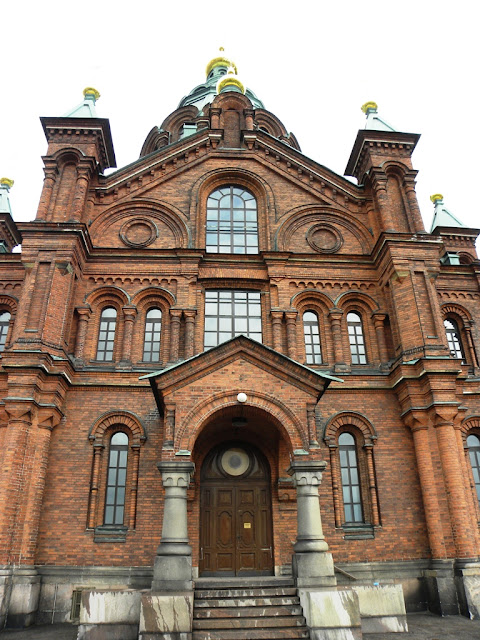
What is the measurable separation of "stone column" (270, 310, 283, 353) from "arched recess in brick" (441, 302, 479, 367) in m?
6.07

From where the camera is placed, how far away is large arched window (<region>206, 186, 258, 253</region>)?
18.4 metres

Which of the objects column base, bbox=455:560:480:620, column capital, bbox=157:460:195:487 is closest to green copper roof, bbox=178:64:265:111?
column capital, bbox=157:460:195:487

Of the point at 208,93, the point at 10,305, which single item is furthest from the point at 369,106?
the point at 10,305

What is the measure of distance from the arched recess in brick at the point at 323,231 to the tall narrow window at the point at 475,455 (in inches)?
272

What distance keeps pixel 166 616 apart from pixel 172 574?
0.79 metres

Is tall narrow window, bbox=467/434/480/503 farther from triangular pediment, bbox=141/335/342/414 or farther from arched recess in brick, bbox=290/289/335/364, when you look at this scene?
triangular pediment, bbox=141/335/342/414

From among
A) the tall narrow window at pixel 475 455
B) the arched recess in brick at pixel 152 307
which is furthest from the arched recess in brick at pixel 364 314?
the arched recess in brick at pixel 152 307

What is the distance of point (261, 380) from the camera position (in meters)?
12.5

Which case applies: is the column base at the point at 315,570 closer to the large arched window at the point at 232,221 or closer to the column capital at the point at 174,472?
the column capital at the point at 174,472

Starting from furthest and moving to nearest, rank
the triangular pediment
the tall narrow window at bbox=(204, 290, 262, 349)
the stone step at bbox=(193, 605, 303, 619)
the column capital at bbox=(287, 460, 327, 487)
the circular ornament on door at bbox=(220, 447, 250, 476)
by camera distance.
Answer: the tall narrow window at bbox=(204, 290, 262, 349)
the circular ornament on door at bbox=(220, 447, 250, 476)
the triangular pediment
the column capital at bbox=(287, 460, 327, 487)
the stone step at bbox=(193, 605, 303, 619)

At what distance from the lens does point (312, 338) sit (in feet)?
55.5

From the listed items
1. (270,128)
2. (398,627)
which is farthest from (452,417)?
(270,128)

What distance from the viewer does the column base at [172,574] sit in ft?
34.3

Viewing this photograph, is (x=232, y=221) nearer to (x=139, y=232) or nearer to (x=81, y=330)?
(x=139, y=232)
